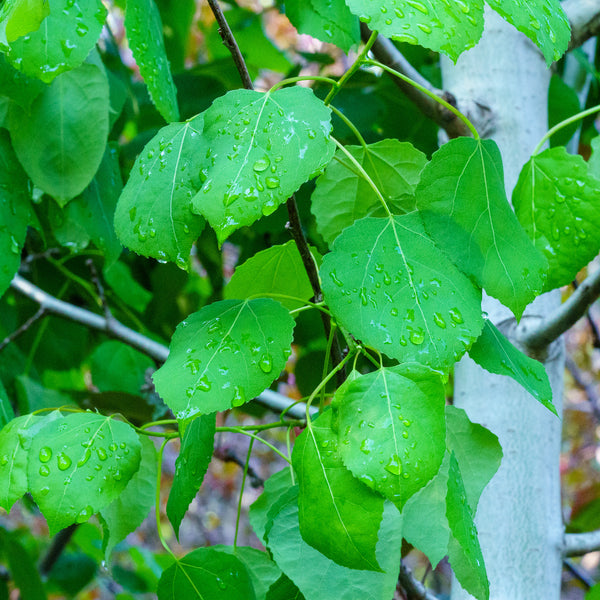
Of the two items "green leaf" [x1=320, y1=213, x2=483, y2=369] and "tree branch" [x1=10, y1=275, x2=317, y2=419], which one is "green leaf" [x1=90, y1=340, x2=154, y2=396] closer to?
"tree branch" [x1=10, y1=275, x2=317, y2=419]

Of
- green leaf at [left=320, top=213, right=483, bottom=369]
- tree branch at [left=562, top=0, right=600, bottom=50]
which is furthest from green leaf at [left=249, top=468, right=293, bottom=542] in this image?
tree branch at [left=562, top=0, right=600, bottom=50]

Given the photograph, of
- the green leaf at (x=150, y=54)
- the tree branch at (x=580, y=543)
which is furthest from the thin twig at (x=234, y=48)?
the tree branch at (x=580, y=543)

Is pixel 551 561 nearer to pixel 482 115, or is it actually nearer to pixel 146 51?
pixel 482 115

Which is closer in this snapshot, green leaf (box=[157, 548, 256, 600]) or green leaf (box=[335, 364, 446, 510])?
green leaf (box=[335, 364, 446, 510])

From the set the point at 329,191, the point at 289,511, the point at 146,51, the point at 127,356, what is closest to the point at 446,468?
the point at 289,511

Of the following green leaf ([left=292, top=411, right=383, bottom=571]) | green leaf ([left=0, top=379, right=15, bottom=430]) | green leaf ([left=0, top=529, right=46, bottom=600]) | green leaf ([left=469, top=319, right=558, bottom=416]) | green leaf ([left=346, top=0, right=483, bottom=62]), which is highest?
A: green leaf ([left=346, top=0, right=483, bottom=62])

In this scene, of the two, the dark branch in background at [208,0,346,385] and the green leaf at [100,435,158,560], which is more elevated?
the dark branch in background at [208,0,346,385]

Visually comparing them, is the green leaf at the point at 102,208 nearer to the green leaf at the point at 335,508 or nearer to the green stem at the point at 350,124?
the green stem at the point at 350,124

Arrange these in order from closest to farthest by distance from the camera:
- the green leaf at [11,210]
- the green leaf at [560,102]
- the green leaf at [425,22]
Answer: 1. the green leaf at [425,22]
2. the green leaf at [11,210]
3. the green leaf at [560,102]
